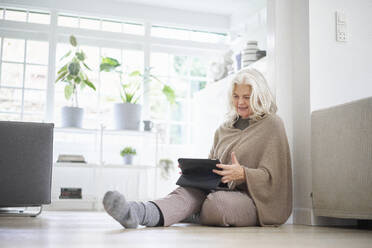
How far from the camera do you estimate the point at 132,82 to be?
18.0 ft

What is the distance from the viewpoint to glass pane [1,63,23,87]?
5.19 metres

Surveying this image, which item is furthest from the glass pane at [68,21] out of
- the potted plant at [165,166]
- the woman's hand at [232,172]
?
the woman's hand at [232,172]

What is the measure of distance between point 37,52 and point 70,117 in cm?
95

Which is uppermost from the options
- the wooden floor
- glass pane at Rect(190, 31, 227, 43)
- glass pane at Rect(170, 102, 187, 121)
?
glass pane at Rect(190, 31, 227, 43)

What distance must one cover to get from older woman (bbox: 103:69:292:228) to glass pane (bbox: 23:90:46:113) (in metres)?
2.95

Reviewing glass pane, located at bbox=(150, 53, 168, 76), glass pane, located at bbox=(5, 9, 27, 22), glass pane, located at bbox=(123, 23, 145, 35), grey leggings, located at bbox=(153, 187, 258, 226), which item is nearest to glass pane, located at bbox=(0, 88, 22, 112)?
glass pane, located at bbox=(5, 9, 27, 22)

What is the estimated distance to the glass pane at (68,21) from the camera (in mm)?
5379

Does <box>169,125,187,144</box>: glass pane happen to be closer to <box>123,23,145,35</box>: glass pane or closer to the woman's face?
<box>123,23,145,35</box>: glass pane

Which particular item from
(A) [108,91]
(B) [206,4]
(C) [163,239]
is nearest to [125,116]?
(A) [108,91]

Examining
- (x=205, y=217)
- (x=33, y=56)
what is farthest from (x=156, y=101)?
(x=205, y=217)

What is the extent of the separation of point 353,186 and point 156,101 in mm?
3560

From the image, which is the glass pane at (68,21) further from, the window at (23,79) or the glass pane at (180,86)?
the glass pane at (180,86)

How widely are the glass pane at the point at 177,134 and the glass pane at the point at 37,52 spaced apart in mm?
1715

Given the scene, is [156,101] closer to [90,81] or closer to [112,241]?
[90,81]
